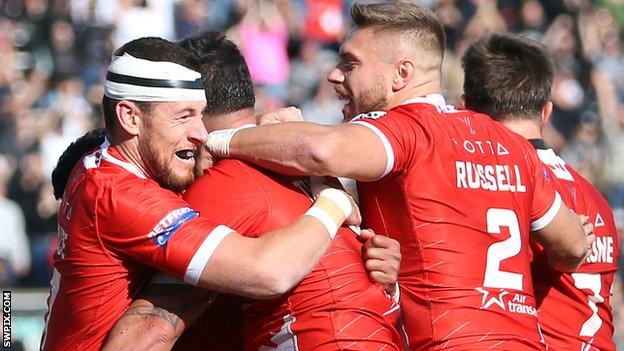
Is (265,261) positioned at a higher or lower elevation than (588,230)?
higher

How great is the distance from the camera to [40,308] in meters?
8.34

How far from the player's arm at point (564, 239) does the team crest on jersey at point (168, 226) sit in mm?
1706

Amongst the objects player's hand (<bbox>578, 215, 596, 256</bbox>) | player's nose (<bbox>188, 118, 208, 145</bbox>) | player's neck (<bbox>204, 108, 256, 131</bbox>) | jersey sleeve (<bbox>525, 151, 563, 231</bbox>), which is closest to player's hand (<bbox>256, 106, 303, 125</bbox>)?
player's neck (<bbox>204, 108, 256, 131</bbox>)

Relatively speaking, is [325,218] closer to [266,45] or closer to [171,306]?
[171,306]

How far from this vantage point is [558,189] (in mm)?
6000

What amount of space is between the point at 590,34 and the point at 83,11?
6.87 meters

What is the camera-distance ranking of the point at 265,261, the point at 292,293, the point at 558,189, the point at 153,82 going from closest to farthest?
the point at 265,261 < the point at 292,293 < the point at 153,82 < the point at 558,189

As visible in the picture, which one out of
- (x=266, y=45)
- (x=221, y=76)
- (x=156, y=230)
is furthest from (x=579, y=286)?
(x=266, y=45)

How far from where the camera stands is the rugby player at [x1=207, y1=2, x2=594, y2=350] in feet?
15.9

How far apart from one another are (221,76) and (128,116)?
457 mm

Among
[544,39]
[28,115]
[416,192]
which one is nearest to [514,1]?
[544,39]

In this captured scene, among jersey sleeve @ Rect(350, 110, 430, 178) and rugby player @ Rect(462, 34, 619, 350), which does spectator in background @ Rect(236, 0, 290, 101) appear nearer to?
rugby player @ Rect(462, 34, 619, 350)

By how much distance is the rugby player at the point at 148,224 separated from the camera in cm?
461

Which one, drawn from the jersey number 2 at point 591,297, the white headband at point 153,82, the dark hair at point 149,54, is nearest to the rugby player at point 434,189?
the white headband at point 153,82
